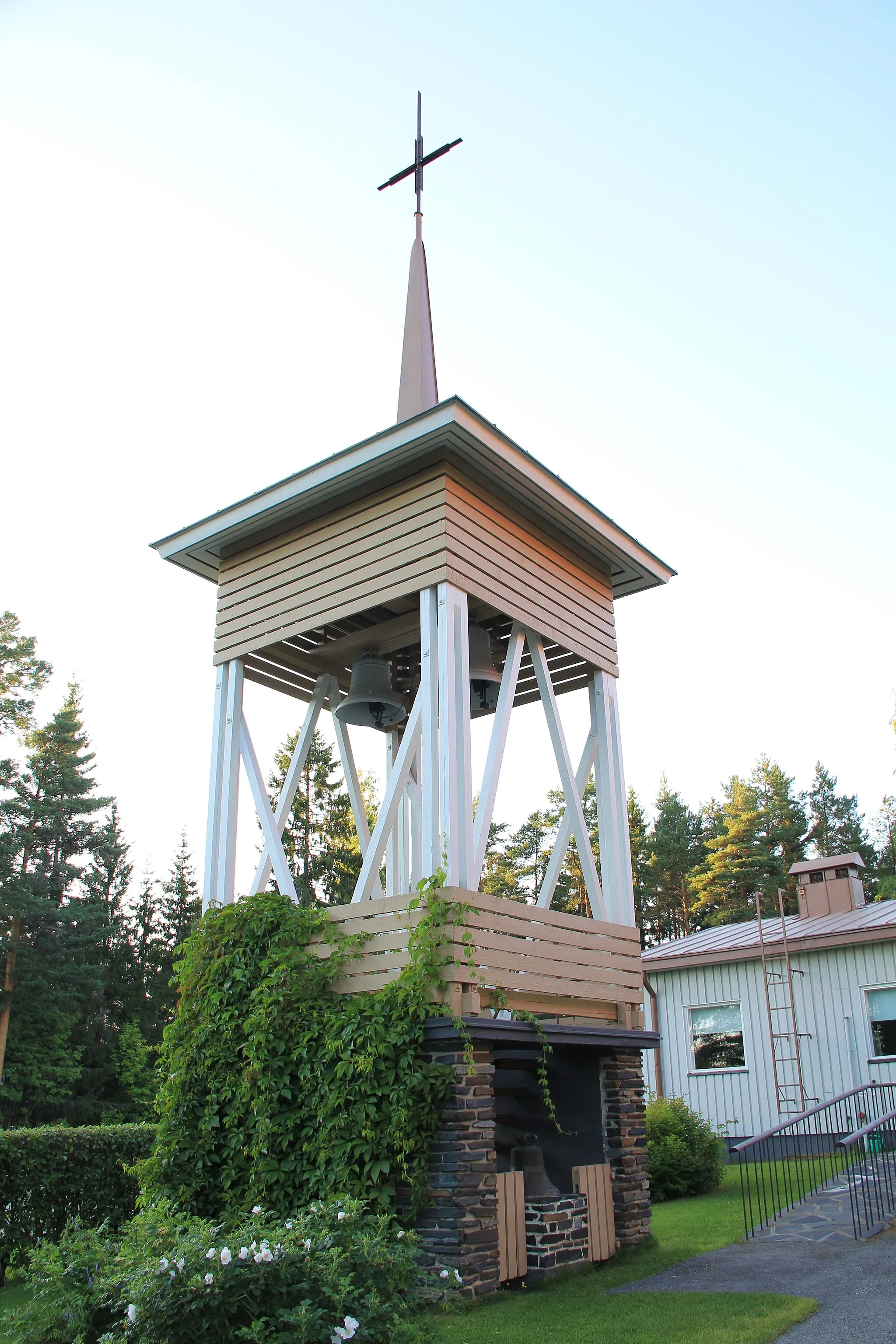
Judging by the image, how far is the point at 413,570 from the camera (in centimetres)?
809

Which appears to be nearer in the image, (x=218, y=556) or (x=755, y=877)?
(x=218, y=556)

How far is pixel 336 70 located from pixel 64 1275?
925 centimetres

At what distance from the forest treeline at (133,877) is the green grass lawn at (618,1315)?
1792cm

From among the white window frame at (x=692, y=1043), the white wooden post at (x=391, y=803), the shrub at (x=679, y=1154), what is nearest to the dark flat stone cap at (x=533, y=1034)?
the white wooden post at (x=391, y=803)

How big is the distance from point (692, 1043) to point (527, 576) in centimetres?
1146

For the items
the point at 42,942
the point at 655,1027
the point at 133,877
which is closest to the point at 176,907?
the point at 133,877

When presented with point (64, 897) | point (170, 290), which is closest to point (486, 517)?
point (170, 290)

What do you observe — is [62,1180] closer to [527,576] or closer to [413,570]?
[413,570]

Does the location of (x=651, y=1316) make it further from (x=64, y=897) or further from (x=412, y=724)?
(x=64, y=897)

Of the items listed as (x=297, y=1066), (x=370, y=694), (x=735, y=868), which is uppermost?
(x=735, y=868)

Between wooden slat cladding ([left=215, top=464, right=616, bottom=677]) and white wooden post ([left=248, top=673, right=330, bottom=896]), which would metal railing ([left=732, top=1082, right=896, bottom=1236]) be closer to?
white wooden post ([left=248, top=673, right=330, bottom=896])

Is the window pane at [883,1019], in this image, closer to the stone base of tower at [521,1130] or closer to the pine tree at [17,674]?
the stone base of tower at [521,1130]

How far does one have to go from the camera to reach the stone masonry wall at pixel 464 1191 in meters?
6.48

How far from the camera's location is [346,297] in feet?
32.1
